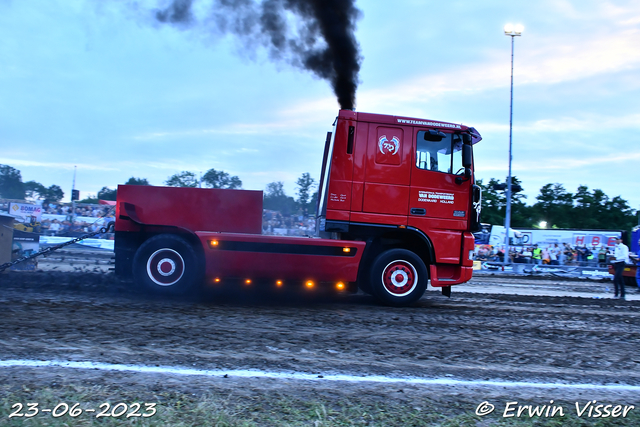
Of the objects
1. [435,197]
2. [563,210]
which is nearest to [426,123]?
[435,197]

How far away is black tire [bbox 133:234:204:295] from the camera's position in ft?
25.2

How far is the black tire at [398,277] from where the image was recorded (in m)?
7.84

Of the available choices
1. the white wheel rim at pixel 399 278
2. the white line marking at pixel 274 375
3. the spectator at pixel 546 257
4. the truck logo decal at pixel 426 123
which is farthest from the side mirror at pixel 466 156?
the spectator at pixel 546 257

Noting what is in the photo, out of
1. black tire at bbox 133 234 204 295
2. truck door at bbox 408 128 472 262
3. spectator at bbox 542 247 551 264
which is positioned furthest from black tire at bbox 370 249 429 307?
spectator at bbox 542 247 551 264

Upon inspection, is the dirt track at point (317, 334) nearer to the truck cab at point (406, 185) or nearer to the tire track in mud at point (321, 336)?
the tire track in mud at point (321, 336)

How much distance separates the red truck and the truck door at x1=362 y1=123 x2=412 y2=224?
0.06ft

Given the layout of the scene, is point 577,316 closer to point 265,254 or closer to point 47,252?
point 265,254

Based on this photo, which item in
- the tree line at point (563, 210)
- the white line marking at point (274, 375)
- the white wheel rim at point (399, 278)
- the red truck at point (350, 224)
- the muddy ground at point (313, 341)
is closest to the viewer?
the muddy ground at point (313, 341)

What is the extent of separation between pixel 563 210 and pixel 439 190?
190 ft

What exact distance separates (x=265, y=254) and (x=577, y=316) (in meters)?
5.46

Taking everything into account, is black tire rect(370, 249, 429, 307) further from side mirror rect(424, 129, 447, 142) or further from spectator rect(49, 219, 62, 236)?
spectator rect(49, 219, 62, 236)

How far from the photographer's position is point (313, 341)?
17.4 feet

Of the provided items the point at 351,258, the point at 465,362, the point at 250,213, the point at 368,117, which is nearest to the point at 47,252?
the point at 250,213

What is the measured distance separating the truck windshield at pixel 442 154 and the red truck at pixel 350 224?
0.02m
